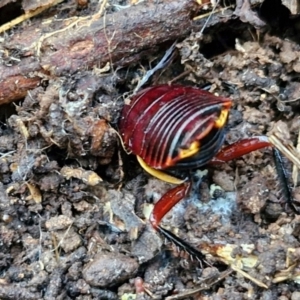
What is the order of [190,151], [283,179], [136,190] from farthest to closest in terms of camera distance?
[136,190] → [283,179] → [190,151]

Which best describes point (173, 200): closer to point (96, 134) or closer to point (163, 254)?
point (163, 254)

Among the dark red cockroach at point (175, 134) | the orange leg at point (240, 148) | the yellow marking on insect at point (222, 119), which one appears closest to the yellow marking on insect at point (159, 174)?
the dark red cockroach at point (175, 134)

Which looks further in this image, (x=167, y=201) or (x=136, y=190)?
(x=136, y=190)

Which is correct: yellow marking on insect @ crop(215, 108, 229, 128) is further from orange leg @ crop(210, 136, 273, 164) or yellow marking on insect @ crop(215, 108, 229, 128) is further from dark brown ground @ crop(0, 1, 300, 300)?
dark brown ground @ crop(0, 1, 300, 300)

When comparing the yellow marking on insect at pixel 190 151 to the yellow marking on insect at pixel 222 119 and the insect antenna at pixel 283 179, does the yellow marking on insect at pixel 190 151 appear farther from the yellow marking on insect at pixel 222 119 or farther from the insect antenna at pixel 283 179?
the insect antenna at pixel 283 179

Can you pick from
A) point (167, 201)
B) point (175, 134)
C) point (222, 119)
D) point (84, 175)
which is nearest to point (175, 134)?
point (175, 134)

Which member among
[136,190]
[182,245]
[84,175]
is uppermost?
[84,175]

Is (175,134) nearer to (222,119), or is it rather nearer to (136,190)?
(222,119)

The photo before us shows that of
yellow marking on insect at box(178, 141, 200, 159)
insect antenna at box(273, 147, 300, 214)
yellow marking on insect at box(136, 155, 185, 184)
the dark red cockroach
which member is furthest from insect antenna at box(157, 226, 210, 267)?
insect antenna at box(273, 147, 300, 214)

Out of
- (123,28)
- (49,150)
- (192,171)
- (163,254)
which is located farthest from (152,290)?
(123,28)
